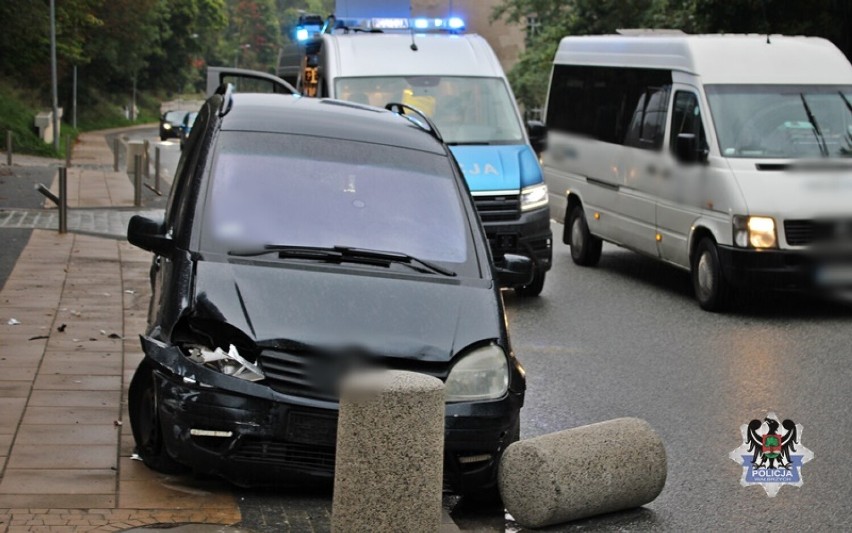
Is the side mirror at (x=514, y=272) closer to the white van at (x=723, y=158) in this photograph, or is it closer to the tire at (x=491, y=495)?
the tire at (x=491, y=495)

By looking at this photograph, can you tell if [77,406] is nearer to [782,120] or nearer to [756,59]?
[782,120]

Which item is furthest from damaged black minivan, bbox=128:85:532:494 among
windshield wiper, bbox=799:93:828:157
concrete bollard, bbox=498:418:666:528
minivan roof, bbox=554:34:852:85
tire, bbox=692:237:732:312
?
minivan roof, bbox=554:34:852:85

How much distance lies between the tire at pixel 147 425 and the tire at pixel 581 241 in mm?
10849

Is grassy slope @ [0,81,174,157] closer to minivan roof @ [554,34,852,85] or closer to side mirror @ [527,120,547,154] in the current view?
side mirror @ [527,120,547,154]

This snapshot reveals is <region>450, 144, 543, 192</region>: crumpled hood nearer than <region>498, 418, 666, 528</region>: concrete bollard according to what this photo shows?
No

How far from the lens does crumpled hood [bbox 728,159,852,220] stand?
13.3 m

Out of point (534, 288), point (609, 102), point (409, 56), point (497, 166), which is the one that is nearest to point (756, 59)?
point (609, 102)

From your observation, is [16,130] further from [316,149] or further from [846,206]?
[316,149]

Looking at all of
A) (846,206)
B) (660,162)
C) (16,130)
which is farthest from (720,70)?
(16,130)

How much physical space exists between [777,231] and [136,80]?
292ft

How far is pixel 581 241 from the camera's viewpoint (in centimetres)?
1788

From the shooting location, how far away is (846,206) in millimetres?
13352

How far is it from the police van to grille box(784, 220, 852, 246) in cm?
245

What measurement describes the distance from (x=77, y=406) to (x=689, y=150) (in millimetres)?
7685
